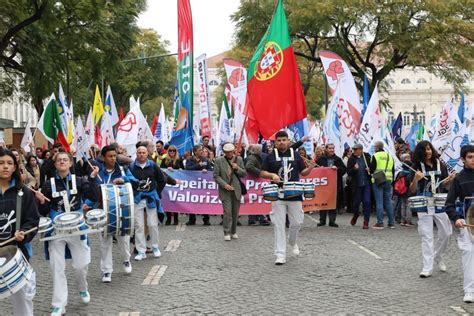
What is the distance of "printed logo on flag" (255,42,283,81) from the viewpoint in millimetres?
11867

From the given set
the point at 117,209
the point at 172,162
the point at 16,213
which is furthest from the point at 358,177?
the point at 16,213

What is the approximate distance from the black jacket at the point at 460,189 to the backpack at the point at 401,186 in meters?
8.12

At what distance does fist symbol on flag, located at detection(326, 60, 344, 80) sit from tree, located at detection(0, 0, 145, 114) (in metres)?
6.67

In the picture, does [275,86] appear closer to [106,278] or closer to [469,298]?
[106,278]

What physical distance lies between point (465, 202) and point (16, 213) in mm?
4860

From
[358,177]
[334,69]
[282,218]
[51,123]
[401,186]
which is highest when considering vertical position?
[334,69]

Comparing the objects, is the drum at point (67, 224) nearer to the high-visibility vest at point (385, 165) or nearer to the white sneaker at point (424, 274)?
the white sneaker at point (424, 274)

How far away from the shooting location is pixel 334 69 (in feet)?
71.2

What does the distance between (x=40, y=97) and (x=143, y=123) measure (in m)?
5.24

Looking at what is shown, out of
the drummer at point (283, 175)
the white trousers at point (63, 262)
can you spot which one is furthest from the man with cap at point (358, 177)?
the white trousers at point (63, 262)

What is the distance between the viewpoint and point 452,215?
7.94 metres

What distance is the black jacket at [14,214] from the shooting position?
19.9 ft

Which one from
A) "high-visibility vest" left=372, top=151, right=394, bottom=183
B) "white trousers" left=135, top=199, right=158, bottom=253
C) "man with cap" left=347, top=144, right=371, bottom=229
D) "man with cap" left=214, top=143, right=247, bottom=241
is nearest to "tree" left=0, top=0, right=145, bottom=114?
"man with cap" left=214, top=143, right=247, bottom=241

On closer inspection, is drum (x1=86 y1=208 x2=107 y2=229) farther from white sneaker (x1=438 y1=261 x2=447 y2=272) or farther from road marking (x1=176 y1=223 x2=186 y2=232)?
road marking (x1=176 y1=223 x2=186 y2=232)
